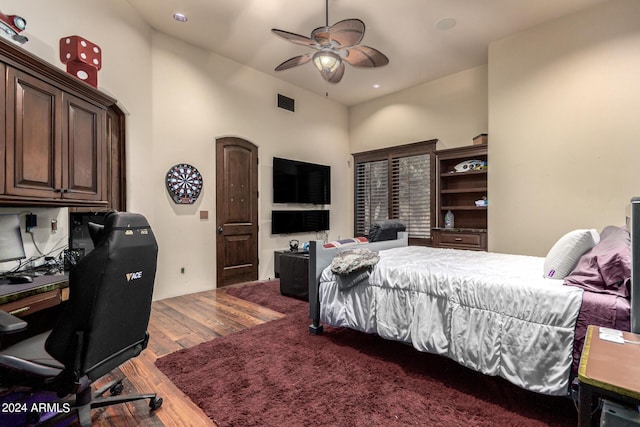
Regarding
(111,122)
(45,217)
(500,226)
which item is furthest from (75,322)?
(500,226)

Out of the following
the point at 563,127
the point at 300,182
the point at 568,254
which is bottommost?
the point at 568,254

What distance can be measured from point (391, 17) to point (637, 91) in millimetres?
2872

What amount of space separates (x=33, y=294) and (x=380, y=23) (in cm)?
436

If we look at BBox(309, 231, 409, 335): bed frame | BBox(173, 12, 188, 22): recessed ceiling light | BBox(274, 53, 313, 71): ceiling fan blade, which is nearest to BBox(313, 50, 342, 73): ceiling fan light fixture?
BBox(274, 53, 313, 71): ceiling fan blade

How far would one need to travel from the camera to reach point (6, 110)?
176cm

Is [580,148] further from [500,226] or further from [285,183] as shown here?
[285,183]

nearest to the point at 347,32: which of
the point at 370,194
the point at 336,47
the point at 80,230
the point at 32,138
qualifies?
the point at 336,47

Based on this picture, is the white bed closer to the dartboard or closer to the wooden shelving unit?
the wooden shelving unit

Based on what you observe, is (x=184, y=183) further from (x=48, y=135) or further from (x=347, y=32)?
(x=347, y=32)

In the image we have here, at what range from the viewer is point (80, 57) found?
2.44 m

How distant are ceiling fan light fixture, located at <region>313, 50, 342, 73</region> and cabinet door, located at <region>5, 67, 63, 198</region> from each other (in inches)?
92.9

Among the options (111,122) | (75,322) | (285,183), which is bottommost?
(75,322)

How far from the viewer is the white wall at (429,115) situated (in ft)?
16.6

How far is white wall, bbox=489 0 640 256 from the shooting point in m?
3.33
